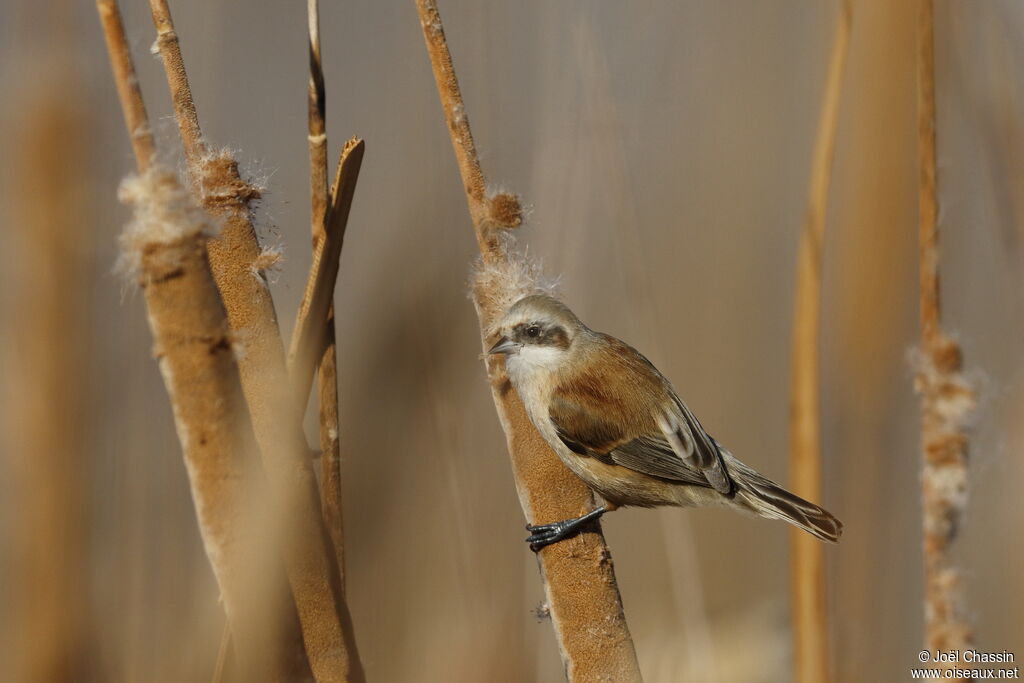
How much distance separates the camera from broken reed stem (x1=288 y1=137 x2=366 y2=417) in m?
1.38

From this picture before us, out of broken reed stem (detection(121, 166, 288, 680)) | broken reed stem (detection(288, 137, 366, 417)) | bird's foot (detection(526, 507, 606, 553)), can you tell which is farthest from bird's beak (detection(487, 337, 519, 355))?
broken reed stem (detection(121, 166, 288, 680))

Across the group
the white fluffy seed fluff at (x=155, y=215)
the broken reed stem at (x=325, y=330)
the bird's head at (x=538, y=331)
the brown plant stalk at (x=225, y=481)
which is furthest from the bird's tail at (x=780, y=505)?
the white fluffy seed fluff at (x=155, y=215)

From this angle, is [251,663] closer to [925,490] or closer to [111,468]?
[925,490]

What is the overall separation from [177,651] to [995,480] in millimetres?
2214

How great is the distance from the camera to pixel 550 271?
2.51 m

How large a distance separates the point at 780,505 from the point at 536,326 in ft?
→ 2.15

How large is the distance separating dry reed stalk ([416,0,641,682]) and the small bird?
26 cm

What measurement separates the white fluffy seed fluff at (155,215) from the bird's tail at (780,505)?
3.75ft

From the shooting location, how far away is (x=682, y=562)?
7.65ft

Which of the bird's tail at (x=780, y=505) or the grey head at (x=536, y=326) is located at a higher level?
the grey head at (x=536, y=326)

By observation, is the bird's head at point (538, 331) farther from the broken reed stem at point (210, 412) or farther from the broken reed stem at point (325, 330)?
the broken reed stem at point (210, 412)

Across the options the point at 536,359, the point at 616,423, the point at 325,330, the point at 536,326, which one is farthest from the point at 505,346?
the point at 325,330

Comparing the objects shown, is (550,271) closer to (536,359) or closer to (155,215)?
(536,359)

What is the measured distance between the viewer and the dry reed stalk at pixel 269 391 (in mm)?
1211
